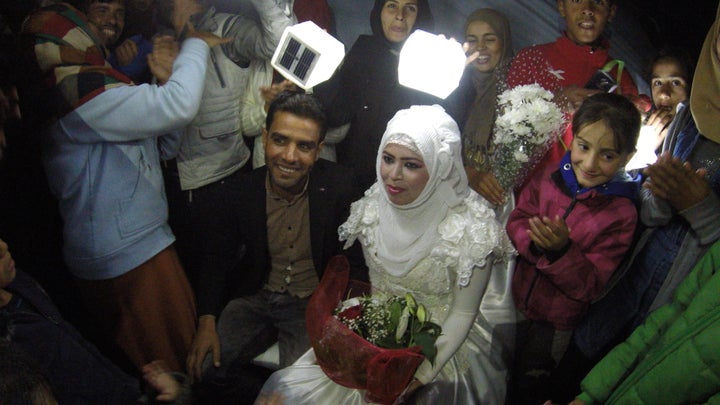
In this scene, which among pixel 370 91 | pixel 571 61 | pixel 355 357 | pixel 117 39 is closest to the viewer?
pixel 355 357

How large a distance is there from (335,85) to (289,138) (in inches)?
14.8

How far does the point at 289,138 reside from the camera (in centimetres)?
210

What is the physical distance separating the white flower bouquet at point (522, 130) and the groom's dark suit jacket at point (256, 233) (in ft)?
1.91

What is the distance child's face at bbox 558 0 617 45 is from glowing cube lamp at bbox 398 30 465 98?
0.43 metres

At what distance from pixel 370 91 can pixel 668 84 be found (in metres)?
1.12

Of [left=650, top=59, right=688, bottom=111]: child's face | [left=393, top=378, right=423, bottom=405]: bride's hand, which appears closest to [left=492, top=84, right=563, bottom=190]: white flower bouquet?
[left=650, top=59, right=688, bottom=111]: child's face

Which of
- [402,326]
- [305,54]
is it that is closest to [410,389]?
[402,326]

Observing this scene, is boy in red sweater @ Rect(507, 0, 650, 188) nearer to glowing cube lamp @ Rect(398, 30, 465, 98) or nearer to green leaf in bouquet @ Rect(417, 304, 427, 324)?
glowing cube lamp @ Rect(398, 30, 465, 98)

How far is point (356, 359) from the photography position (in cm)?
181

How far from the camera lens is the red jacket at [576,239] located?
196cm

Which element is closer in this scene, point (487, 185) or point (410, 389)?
point (410, 389)

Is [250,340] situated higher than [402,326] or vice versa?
[402,326]

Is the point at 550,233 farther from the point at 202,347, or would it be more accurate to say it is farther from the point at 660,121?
the point at 202,347

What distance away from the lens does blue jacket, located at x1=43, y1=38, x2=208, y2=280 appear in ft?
6.31
